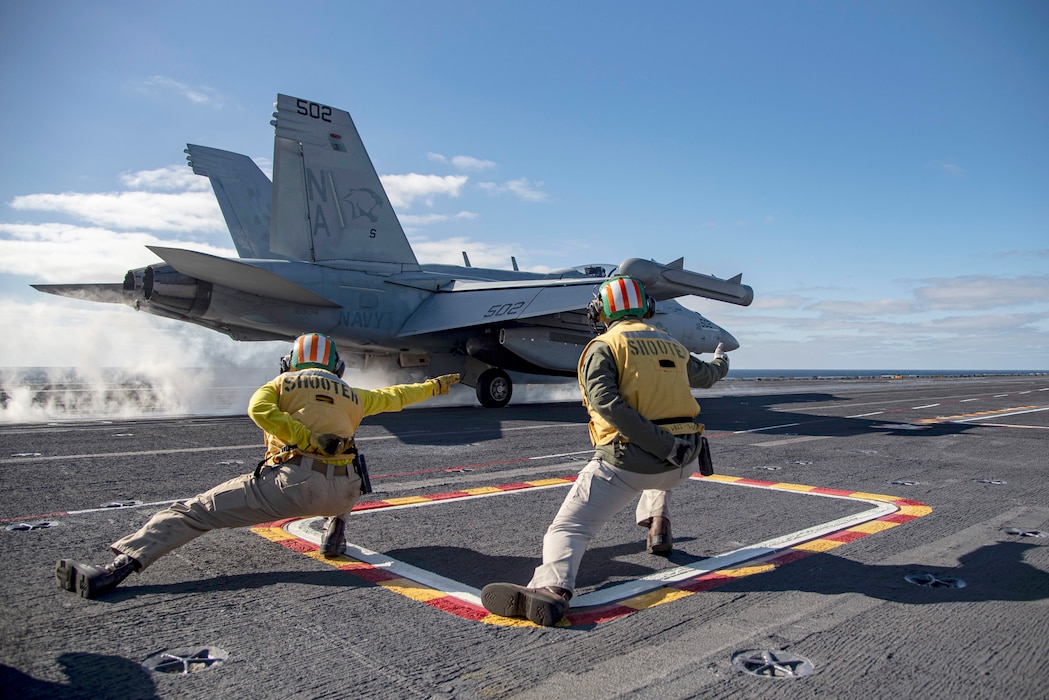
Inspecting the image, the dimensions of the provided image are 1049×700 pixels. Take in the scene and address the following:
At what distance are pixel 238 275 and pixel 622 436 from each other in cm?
1214

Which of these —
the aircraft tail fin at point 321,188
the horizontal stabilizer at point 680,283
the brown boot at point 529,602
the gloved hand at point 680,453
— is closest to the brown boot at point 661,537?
the gloved hand at point 680,453

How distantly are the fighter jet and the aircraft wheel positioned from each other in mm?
36

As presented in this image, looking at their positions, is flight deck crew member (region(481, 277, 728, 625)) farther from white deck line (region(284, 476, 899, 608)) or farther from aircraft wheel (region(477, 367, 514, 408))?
aircraft wheel (region(477, 367, 514, 408))

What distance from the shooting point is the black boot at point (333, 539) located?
4.50 metres

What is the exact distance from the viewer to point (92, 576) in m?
3.71

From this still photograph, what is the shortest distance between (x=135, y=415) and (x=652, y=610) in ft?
50.0

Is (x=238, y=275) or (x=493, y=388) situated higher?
(x=238, y=275)

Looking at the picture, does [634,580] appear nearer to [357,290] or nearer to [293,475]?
[293,475]

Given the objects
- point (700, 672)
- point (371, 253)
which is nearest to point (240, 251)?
point (371, 253)

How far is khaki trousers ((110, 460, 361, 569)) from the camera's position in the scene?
4074 millimetres

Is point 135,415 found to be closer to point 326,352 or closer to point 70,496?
point 70,496

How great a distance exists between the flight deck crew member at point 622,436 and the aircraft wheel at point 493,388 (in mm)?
14799

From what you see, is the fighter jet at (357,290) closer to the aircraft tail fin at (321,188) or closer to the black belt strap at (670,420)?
the aircraft tail fin at (321,188)

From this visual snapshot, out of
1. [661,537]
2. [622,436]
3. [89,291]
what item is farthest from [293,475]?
[89,291]
